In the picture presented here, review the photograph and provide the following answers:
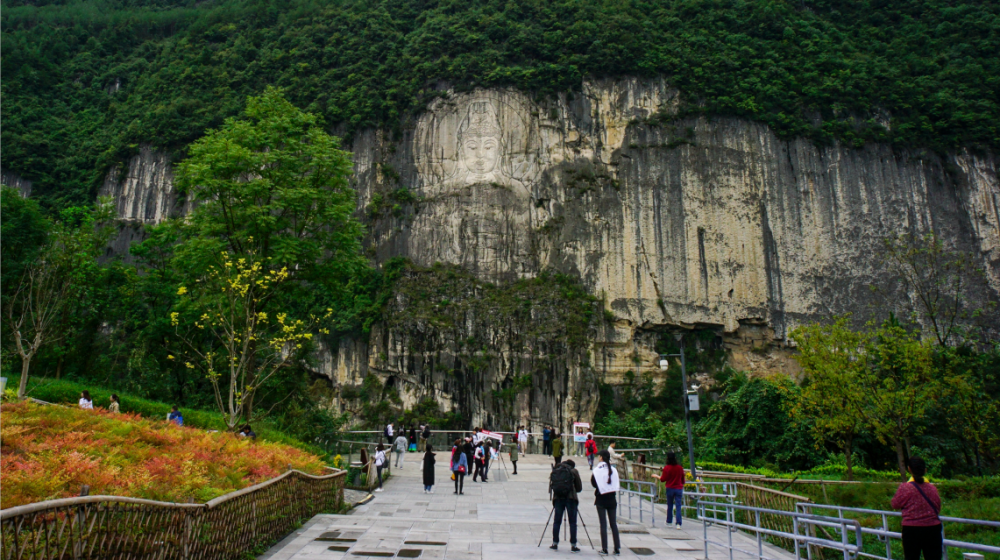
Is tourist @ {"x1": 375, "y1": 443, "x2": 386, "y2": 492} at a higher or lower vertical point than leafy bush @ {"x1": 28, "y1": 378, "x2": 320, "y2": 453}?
lower

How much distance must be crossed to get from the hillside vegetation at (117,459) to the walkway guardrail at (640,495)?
6.86m

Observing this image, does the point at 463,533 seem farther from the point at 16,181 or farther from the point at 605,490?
the point at 16,181

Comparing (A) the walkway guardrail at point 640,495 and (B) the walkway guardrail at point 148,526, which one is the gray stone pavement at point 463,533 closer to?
(A) the walkway guardrail at point 640,495

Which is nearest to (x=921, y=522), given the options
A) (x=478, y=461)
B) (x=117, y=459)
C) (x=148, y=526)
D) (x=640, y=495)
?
(x=640, y=495)

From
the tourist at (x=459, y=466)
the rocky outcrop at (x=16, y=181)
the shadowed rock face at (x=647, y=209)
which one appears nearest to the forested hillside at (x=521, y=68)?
the rocky outcrop at (x=16, y=181)

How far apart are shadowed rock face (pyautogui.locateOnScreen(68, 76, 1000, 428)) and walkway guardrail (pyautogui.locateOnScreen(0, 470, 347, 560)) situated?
117 ft

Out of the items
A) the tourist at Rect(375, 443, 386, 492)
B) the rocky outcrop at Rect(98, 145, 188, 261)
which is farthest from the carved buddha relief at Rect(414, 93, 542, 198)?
the tourist at Rect(375, 443, 386, 492)

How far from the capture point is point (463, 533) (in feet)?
38.2

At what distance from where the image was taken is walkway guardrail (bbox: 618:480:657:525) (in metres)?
14.3

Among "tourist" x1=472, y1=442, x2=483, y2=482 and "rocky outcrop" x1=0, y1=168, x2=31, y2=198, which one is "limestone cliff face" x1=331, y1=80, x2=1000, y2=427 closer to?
"tourist" x1=472, y1=442, x2=483, y2=482

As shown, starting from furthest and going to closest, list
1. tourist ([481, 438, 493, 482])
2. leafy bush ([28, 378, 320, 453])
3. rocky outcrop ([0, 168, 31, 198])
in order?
rocky outcrop ([0, 168, 31, 198]) < tourist ([481, 438, 493, 482]) < leafy bush ([28, 378, 320, 453])

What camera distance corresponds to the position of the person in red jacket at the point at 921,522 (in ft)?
23.7

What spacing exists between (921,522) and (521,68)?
1974 inches

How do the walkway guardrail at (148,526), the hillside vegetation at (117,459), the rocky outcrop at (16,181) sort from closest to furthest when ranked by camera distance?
the walkway guardrail at (148,526), the hillside vegetation at (117,459), the rocky outcrop at (16,181)
